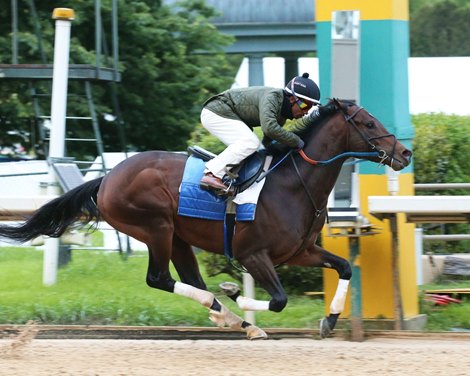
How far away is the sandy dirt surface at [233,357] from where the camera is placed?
661 cm

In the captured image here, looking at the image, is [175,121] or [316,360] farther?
[175,121]

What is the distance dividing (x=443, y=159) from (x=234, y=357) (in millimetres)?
4880

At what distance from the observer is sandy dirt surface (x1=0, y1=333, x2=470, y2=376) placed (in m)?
6.61

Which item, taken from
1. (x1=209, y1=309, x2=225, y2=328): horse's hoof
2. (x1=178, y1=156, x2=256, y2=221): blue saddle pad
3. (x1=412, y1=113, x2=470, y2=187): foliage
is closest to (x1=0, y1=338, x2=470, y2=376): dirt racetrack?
(x1=209, y1=309, x2=225, y2=328): horse's hoof

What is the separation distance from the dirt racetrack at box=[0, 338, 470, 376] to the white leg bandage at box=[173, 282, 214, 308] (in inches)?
14.2

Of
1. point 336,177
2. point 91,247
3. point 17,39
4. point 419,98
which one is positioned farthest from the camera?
point 419,98

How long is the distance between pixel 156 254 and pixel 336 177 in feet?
4.91

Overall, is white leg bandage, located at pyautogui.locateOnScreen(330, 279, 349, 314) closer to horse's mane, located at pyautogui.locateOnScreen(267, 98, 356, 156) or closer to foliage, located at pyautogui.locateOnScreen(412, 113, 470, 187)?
horse's mane, located at pyautogui.locateOnScreen(267, 98, 356, 156)

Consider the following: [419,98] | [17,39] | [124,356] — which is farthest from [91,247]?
[419,98]

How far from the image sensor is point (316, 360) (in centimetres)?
704

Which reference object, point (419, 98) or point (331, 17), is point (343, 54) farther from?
point (419, 98)

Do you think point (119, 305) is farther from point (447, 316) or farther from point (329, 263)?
point (447, 316)

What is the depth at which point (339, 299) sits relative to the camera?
759cm

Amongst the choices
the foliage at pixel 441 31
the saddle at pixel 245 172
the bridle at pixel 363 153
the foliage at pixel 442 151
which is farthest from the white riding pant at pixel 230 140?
the foliage at pixel 441 31
